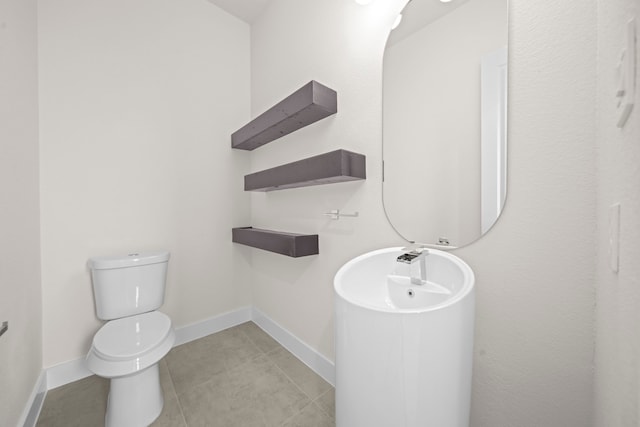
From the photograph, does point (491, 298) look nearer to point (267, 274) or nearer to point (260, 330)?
point (267, 274)

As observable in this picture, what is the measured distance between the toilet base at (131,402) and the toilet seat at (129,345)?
84 mm

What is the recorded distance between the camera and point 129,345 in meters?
1.18

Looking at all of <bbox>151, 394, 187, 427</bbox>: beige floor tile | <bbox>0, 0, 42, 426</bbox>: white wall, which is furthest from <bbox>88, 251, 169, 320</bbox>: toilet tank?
<bbox>151, 394, 187, 427</bbox>: beige floor tile

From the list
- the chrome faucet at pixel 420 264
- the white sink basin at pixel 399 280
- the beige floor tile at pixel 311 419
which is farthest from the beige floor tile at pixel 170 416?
the chrome faucet at pixel 420 264

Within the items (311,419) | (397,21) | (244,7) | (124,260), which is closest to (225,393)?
(311,419)

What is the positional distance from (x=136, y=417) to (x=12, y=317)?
70 cm

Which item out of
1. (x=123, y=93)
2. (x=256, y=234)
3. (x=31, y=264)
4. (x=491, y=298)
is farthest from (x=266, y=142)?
(x=491, y=298)

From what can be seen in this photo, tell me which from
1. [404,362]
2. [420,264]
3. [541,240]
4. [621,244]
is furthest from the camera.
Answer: [420,264]

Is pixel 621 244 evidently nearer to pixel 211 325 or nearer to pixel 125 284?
pixel 125 284

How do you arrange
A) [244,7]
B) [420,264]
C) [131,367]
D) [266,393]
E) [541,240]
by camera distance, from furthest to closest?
1. [244,7]
2. [266,393]
3. [131,367]
4. [420,264]
5. [541,240]

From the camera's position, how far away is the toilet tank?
1.44m

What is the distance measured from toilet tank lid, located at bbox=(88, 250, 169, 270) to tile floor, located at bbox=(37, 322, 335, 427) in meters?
0.72

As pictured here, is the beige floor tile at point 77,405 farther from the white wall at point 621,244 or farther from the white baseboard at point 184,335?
the white wall at point 621,244

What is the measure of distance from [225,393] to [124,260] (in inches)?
38.6
